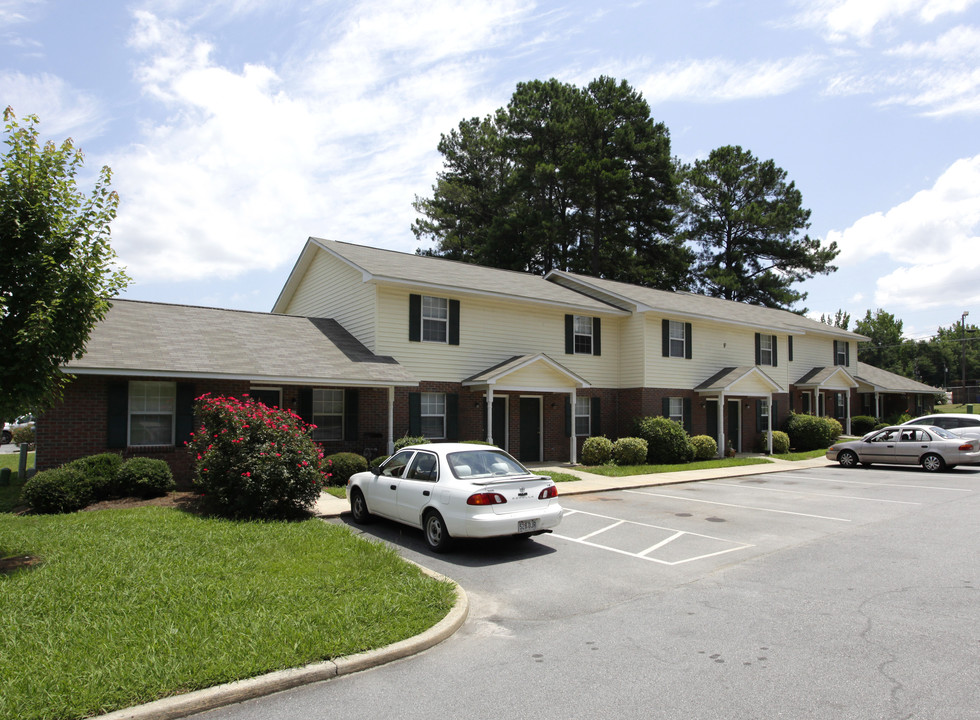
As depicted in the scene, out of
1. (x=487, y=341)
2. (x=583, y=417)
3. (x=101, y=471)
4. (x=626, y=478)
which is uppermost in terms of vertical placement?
(x=487, y=341)

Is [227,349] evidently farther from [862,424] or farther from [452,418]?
[862,424]

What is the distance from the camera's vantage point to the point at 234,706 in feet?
15.1

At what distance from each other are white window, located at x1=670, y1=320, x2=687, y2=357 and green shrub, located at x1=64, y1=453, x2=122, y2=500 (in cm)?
1930

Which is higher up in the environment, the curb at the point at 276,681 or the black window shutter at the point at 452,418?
the black window shutter at the point at 452,418

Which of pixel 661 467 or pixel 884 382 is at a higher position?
pixel 884 382

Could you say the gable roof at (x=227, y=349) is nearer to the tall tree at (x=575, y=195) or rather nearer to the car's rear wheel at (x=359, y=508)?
the car's rear wheel at (x=359, y=508)

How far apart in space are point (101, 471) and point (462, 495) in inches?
317

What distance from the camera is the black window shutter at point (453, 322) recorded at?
20.1m

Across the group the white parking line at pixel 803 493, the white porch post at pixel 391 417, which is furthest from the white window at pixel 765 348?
the white porch post at pixel 391 417

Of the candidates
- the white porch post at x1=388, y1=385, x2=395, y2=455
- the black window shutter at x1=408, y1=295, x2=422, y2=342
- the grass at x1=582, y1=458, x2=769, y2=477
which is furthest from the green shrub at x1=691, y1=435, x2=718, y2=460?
the white porch post at x1=388, y1=385, x2=395, y2=455

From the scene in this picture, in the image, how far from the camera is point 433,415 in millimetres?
19531

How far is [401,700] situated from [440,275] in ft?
56.5

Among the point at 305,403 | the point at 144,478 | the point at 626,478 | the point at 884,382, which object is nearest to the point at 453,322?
the point at 305,403

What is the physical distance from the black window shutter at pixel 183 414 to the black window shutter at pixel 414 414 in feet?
19.4
